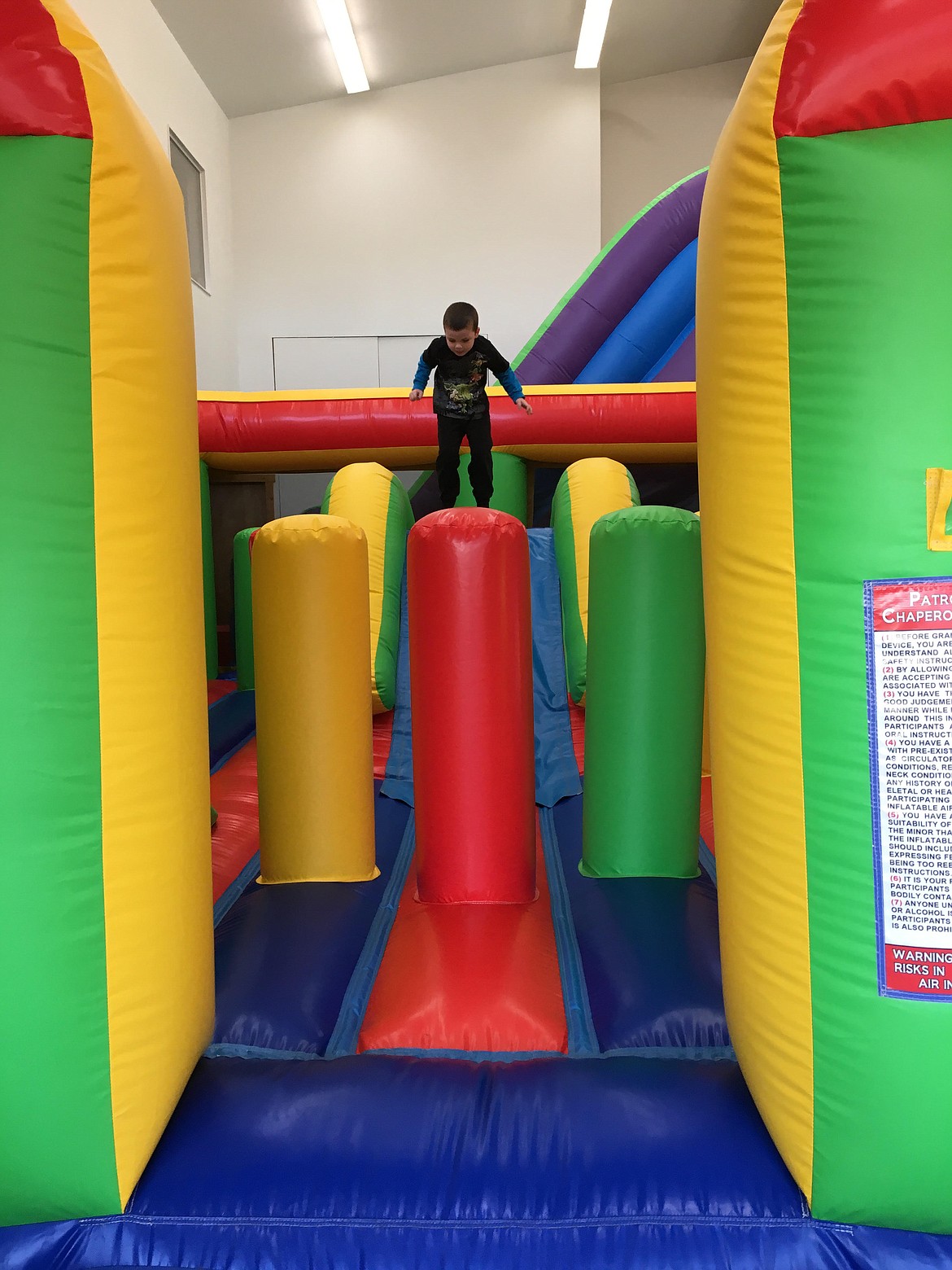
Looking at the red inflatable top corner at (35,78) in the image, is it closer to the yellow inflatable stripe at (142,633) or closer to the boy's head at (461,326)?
the yellow inflatable stripe at (142,633)

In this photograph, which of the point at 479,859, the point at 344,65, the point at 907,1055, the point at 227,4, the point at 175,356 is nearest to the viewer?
the point at 907,1055

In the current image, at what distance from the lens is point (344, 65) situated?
5.49m

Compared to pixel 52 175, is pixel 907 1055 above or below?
below

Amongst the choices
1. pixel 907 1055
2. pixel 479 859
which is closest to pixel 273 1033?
pixel 479 859

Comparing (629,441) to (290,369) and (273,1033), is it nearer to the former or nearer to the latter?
(273,1033)

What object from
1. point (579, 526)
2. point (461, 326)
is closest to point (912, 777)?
point (579, 526)

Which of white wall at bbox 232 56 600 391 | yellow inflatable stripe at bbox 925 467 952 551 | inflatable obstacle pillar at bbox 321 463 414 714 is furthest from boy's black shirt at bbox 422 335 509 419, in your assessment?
white wall at bbox 232 56 600 391

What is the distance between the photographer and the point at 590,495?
2.64 metres

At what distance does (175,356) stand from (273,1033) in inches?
27.3

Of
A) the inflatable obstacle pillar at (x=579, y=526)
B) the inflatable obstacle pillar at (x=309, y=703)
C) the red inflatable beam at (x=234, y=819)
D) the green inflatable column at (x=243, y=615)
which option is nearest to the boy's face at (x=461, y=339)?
the inflatable obstacle pillar at (x=579, y=526)

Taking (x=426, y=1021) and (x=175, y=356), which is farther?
(x=426, y=1021)

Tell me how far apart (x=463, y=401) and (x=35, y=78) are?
2.22 metres

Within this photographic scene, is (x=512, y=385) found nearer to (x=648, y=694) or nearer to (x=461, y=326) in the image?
(x=461, y=326)

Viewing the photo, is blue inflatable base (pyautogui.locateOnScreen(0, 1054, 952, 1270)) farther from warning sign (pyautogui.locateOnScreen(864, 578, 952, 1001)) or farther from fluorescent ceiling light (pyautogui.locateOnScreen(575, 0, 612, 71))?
fluorescent ceiling light (pyautogui.locateOnScreen(575, 0, 612, 71))
